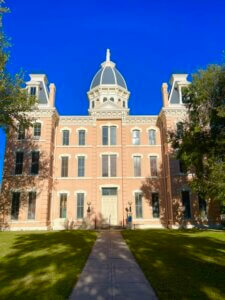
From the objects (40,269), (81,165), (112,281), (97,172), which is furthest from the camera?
(81,165)

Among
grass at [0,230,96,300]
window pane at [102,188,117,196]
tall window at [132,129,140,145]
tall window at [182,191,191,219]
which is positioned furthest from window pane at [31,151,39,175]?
tall window at [182,191,191,219]

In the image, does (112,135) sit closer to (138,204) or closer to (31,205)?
(138,204)

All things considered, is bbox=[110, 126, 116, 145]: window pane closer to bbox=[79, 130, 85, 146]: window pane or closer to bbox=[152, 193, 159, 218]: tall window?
bbox=[79, 130, 85, 146]: window pane

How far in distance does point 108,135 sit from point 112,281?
2213 centimetres

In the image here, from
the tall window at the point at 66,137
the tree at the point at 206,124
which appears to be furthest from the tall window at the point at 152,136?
the tall window at the point at 66,137

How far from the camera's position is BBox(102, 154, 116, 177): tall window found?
27.1m

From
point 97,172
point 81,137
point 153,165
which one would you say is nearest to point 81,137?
point 81,137

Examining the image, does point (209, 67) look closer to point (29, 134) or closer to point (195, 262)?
point (195, 262)

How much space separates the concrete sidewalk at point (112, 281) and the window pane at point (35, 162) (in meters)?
17.0

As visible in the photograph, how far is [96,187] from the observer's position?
26.5m

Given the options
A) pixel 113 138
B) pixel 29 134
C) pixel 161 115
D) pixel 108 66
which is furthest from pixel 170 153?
pixel 108 66

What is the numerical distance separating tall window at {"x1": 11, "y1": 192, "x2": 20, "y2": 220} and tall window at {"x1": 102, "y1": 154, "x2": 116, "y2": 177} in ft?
29.0

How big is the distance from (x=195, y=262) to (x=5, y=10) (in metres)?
17.5

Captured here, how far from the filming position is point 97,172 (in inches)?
1065
